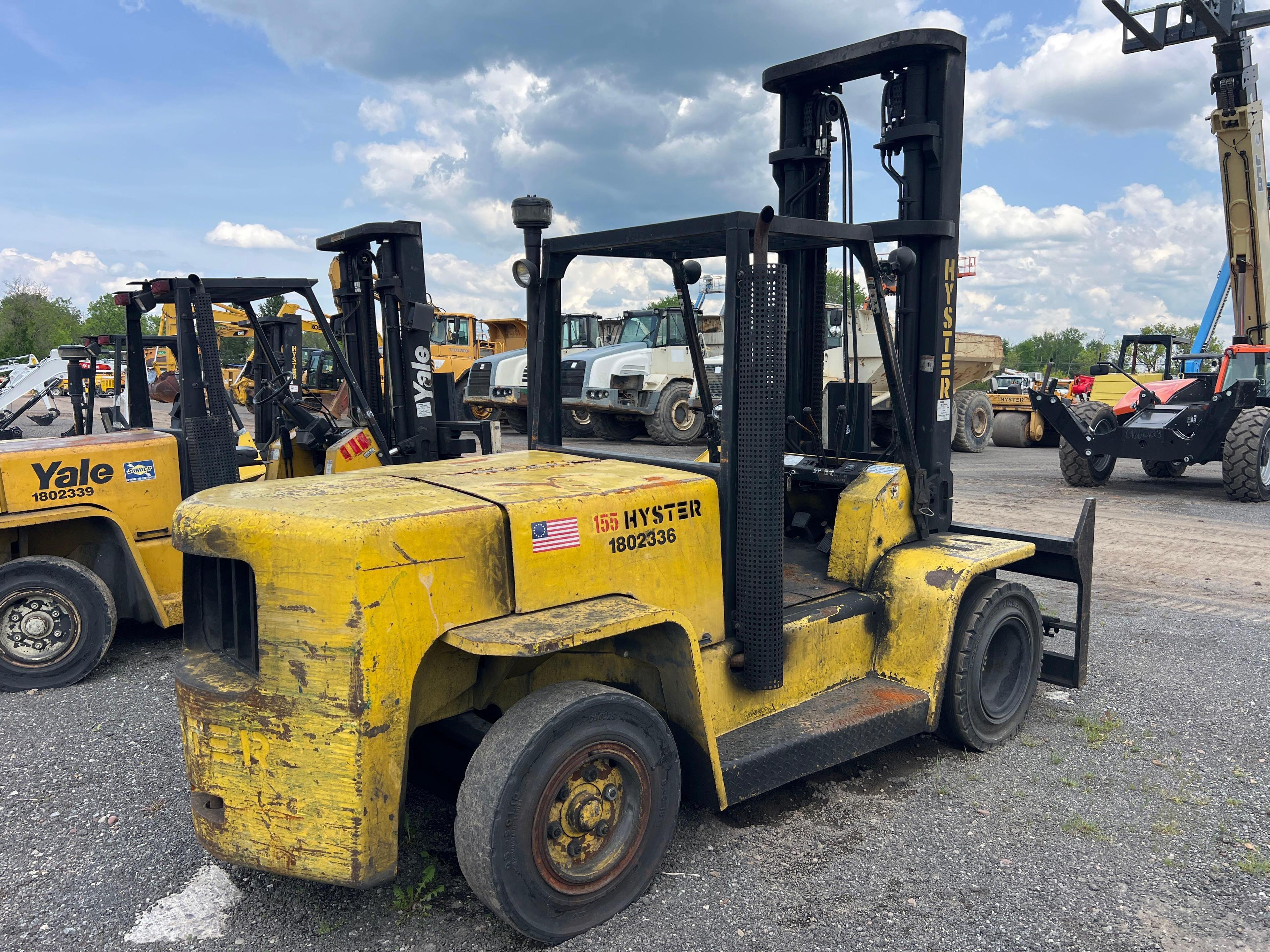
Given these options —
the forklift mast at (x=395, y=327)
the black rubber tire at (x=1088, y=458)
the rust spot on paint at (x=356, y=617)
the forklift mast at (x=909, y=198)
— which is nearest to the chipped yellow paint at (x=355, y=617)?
the rust spot on paint at (x=356, y=617)

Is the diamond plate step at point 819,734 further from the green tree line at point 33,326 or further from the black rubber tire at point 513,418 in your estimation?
the green tree line at point 33,326

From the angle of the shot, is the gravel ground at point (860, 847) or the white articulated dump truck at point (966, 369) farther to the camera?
the white articulated dump truck at point (966, 369)

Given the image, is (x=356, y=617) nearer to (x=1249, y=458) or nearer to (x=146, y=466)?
(x=146, y=466)

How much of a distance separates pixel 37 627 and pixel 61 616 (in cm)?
14

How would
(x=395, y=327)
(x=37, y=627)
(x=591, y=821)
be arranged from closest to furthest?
(x=591, y=821) → (x=37, y=627) → (x=395, y=327)

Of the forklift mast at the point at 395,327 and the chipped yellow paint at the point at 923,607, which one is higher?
the forklift mast at the point at 395,327

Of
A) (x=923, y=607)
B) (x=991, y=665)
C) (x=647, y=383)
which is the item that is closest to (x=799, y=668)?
(x=923, y=607)

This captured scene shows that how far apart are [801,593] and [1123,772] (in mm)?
1720

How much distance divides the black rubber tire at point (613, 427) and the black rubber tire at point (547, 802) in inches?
613

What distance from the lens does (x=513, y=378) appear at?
65.2ft

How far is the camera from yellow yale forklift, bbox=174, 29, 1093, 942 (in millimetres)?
2723

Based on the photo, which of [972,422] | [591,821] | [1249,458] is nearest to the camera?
[591,821]

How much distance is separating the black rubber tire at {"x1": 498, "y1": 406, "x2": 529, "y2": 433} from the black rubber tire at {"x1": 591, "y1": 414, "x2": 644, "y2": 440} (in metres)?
2.76

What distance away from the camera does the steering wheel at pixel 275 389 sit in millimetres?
7891
